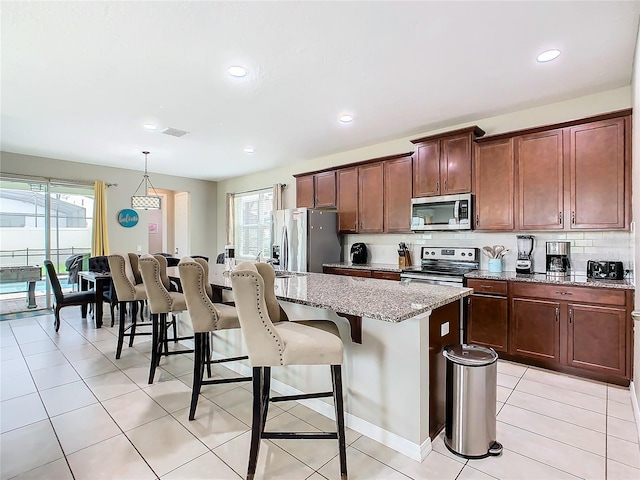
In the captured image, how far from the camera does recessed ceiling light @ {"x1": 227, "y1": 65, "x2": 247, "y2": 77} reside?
279 cm

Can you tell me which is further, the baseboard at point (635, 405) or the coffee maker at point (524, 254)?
the coffee maker at point (524, 254)

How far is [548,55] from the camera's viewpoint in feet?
8.54

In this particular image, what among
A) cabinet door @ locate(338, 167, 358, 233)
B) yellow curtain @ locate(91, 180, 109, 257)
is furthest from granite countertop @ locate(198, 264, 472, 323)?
yellow curtain @ locate(91, 180, 109, 257)

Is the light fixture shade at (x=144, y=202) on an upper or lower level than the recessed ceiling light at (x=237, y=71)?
lower

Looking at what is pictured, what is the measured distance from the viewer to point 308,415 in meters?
2.36

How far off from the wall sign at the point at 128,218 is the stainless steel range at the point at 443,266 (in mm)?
5628

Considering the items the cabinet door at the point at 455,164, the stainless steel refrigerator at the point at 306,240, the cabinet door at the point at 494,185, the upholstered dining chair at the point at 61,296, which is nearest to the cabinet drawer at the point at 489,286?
the cabinet door at the point at 494,185

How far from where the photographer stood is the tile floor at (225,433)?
5.95 ft

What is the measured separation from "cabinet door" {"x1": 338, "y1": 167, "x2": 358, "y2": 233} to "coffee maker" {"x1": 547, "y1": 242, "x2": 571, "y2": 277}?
244 centimetres

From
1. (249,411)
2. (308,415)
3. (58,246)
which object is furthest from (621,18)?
(58,246)

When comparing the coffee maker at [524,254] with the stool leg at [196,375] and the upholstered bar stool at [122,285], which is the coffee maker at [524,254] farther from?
the upholstered bar stool at [122,285]

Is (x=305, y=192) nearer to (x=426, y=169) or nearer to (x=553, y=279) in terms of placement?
(x=426, y=169)

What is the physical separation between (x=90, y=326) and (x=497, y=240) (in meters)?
5.63

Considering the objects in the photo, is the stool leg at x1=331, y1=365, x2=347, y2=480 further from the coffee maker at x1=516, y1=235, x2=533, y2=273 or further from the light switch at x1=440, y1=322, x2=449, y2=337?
the coffee maker at x1=516, y1=235, x2=533, y2=273
